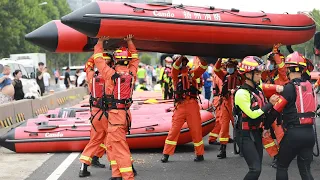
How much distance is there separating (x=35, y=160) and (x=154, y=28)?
3.21 m

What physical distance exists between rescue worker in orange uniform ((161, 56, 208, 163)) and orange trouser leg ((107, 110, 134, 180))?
192 centimetres

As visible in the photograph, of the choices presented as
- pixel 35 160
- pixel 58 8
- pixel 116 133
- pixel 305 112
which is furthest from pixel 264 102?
pixel 58 8

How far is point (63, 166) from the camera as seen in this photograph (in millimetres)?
8242

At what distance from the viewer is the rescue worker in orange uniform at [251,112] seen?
18.8 ft

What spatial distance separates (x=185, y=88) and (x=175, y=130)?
2.36 ft

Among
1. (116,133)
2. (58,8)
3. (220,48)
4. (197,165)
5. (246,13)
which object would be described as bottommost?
(197,165)

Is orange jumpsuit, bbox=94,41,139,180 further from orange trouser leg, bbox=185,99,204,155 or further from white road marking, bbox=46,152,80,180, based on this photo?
orange trouser leg, bbox=185,99,204,155

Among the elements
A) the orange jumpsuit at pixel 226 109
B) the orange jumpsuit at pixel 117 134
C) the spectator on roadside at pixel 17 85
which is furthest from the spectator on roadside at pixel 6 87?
the orange jumpsuit at pixel 117 134

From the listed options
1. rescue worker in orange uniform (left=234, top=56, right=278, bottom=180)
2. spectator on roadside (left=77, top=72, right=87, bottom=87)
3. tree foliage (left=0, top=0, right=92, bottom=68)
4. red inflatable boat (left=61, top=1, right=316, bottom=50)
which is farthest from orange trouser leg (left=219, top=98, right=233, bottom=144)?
tree foliage (left=0, top=0, right=92, bottom=68)

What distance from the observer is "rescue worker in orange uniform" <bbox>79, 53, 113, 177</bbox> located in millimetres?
7520

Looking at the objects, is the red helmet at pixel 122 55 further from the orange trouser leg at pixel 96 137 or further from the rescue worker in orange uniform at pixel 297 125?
the rescue worker in orange uniform at pixel 297 125

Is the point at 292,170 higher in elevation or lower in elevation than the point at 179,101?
lower

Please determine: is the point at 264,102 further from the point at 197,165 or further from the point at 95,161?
the point at 95,161

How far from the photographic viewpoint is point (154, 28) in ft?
24.1
